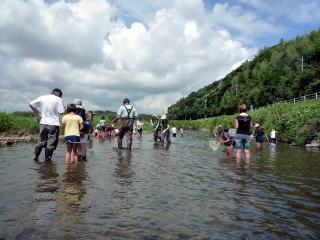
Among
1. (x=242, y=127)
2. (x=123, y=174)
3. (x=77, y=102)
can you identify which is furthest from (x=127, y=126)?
(x=123, y=174)

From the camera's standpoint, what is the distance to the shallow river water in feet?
9.50

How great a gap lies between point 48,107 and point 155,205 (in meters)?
5.52

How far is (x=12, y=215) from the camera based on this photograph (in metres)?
3.25

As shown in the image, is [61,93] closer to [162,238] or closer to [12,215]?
[12,215]

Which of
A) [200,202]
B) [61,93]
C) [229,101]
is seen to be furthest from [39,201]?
[229,101]

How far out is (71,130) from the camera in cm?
778

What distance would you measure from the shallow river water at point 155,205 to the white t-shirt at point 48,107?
80.5 inches

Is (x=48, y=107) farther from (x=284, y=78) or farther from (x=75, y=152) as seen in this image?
(x=284, y=78)

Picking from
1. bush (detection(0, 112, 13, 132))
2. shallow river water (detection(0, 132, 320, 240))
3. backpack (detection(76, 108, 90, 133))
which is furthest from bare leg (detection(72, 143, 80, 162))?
bush (detection(0, 112, 13, 132))

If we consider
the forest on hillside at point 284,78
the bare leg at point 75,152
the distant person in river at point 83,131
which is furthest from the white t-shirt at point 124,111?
the forest on hillside at point 284,78

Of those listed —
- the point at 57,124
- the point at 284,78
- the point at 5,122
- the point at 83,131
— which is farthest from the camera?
the point at 284,78

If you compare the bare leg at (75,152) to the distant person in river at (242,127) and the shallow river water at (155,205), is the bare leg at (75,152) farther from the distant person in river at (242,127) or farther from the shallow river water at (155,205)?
the distant person in river at (242,127)

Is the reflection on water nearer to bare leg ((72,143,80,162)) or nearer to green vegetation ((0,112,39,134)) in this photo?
bare leg ((72,143,80,162))

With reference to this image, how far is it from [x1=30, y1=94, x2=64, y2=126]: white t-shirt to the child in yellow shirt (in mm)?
445
